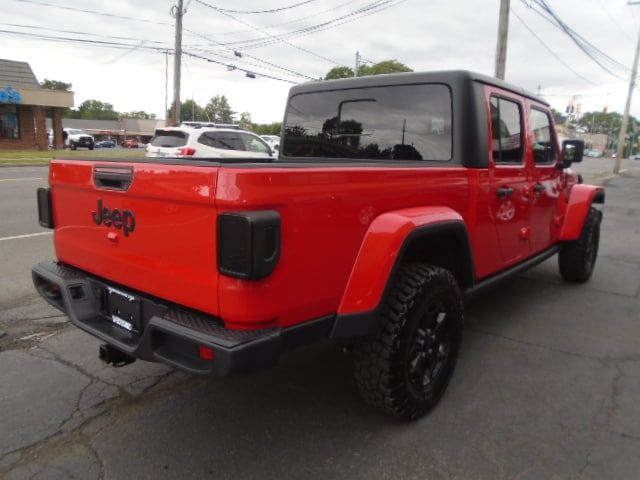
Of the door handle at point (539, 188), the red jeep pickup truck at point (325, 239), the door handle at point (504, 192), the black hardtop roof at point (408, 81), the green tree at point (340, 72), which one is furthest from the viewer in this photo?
the green tree at point (340, 72)

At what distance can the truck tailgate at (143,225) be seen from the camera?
2021mm

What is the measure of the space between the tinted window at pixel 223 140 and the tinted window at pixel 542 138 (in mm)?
9448

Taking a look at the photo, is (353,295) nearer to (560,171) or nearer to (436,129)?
(436,129)

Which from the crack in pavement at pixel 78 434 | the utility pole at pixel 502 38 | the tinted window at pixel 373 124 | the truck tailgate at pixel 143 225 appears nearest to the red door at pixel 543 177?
the tinted window at pixel 373 124

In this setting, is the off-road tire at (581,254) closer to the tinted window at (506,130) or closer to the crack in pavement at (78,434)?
the tinted window at (506,130)

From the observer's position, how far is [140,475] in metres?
2.30

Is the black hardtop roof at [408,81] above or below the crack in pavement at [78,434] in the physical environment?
above

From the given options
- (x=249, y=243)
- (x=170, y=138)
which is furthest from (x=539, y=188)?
(x=170, y=138)

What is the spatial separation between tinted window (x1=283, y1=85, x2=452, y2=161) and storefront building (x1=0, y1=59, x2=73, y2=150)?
31039 millimetres

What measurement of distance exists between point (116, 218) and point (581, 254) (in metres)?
4.68

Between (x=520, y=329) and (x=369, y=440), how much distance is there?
2140 millimetres

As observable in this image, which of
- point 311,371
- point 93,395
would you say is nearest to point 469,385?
point 311,371

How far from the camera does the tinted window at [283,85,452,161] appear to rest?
130 inches

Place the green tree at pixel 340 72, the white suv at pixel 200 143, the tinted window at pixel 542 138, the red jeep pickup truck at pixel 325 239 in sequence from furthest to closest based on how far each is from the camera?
the green tree at pixel 340 72, the white suv at pixel 200 143, the tinted window at pixel 542 138, the red jeep pickup truck at pixel 325 239
